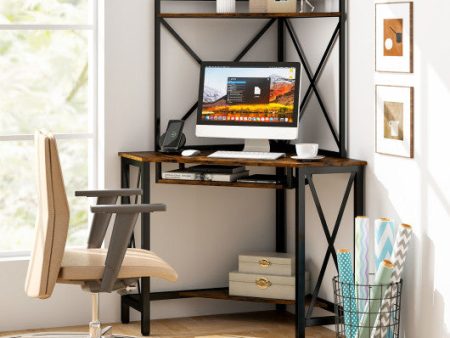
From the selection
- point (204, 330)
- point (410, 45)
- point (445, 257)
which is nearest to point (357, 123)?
point (410, 45)

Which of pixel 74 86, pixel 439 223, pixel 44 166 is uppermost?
pixel 74 86

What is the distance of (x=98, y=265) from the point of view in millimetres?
3938

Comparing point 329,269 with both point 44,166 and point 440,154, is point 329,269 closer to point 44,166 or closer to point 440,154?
point 440,154

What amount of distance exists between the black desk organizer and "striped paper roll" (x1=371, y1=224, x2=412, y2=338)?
44 cm

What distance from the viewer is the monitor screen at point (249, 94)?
5.01 m

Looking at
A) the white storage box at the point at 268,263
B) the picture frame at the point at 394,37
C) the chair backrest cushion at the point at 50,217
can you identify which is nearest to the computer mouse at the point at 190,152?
the white storage box at the point at 268,263

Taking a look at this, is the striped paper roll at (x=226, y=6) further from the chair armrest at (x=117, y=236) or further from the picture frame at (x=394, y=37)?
the chair armrest at (x=117, y=236)

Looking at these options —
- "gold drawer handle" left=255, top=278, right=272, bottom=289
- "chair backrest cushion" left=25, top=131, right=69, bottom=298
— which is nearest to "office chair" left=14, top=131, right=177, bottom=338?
"chair backrest cushion" left=25, top=131, right=69, bottom=298

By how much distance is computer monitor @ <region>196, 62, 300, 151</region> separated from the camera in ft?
16.4

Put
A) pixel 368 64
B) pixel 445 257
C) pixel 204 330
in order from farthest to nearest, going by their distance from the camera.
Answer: pixel 204 330, pixel 368 64, pixel 445 257

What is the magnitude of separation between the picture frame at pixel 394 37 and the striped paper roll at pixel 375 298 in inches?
34.4

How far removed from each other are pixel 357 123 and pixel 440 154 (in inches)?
28.1

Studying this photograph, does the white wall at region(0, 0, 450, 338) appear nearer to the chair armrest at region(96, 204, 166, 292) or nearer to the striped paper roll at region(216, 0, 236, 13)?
the striped paper roll at region(216, 0, 236, 13)

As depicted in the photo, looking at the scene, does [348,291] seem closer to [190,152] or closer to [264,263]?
[264,263]
